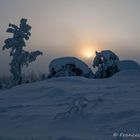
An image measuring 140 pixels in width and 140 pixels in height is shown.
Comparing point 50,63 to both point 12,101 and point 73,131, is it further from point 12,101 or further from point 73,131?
point 73,131

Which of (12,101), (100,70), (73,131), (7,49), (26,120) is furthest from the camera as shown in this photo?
(7,49)

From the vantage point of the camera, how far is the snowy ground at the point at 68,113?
1087 cm

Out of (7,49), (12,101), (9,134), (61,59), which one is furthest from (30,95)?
(7,49)

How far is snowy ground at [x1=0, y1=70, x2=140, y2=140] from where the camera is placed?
1087 cm

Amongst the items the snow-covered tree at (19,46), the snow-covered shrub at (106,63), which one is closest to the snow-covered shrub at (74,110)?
the snow-covered shrub at (106,63)

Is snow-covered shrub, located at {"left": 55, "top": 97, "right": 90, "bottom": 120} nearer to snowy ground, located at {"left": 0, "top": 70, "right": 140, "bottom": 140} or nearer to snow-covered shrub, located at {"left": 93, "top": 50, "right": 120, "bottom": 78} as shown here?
snowy ground, located at {"left": 0, "top": 70, "right": 140, "bottom": 140}

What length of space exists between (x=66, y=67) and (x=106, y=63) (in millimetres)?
Answer: 3739

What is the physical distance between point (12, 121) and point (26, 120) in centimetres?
56

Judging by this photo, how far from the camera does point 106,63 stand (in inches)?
1348

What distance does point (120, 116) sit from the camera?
12102mm

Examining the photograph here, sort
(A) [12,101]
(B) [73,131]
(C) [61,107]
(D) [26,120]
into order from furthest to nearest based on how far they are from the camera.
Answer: (A) [12,101] → (C) [61,107] → (D) [26,120] → (B) [73,131]

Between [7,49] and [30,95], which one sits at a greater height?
[7,49]

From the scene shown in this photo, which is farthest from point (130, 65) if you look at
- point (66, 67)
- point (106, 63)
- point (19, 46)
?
point (19, 46)

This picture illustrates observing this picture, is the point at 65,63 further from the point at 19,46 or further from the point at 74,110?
the point at 74,110
